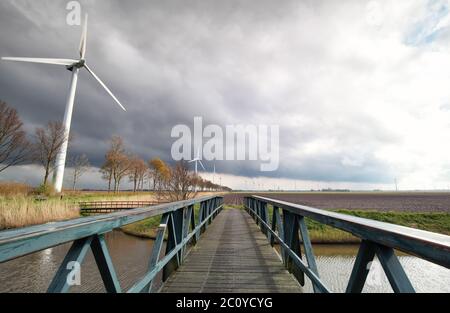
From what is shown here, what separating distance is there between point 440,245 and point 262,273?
358cm

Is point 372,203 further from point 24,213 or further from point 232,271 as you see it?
point 24,213

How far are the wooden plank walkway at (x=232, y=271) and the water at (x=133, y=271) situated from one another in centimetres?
518

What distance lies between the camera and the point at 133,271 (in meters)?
12.3

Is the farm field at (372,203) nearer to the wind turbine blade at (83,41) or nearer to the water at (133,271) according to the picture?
the water at (133,271)

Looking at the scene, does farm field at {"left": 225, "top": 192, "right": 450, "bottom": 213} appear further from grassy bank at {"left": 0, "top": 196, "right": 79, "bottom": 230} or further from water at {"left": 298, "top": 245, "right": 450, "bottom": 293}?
grassy bank at {"left": 0, "top": 196, "right": 79, "bottom": 230}

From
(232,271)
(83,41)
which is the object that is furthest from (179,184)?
(232,271)

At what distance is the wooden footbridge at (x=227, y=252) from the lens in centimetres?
121

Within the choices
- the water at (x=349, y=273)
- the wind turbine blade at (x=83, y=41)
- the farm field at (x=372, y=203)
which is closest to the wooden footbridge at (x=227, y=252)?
the water at (x=349, y=273)

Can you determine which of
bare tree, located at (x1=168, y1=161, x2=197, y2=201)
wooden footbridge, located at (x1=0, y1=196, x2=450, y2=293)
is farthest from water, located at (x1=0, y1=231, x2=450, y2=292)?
bare tree, located at (x1=168, y1=161, x2=197, y2=201)

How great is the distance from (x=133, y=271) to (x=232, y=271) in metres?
10.2

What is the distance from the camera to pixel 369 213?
26812 mm
